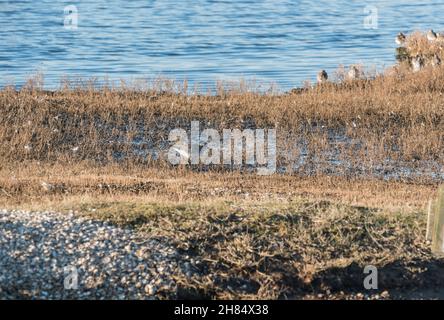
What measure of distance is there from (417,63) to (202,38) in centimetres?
1958

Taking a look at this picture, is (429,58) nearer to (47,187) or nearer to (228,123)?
(228,123)

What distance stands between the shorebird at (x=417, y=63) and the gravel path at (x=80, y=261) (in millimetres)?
18616

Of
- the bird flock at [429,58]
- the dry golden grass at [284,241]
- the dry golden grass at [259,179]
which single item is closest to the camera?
the dry golden grass at [284,241]

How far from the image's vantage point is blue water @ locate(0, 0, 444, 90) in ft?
121

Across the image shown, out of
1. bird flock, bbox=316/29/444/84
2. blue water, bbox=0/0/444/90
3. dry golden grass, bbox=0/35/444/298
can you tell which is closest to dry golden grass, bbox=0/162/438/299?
dry golden grass, bbox=0/35/444/298

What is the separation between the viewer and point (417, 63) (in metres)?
29.0

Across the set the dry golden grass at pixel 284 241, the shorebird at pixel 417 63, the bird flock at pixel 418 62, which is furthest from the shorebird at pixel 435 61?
the dry golden grass at pixel 284 241

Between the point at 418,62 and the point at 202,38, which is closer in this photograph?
the point at 418,62

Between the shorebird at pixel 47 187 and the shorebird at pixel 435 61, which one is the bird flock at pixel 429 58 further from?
the shorebird at pixel 47 187

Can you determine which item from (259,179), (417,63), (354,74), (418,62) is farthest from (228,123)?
(418,62)

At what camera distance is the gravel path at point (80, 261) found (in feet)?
32.6
